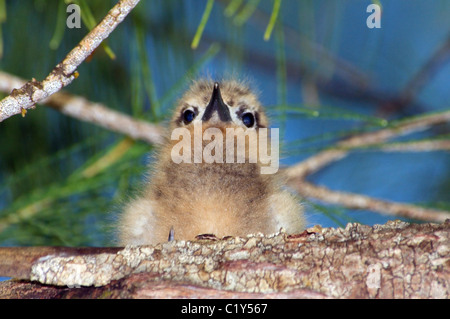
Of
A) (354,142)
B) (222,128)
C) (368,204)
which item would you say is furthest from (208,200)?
(354,142)

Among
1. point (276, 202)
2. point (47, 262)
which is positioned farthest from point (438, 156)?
point (47, 262)

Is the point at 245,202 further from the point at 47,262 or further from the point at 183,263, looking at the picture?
the point at 47,262

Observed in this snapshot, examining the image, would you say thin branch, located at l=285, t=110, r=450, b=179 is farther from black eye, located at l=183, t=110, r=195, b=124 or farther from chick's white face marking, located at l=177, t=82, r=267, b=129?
black eye, located at l=183, t=110, r=195, b=124

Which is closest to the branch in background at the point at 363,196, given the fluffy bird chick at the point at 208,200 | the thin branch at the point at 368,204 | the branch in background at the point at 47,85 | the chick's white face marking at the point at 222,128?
the thin branch at the point at 368,204

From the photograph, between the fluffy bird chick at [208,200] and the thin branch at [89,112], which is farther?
the thin branch at [89,112]

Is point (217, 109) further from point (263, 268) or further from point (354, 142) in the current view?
point (354, 142)

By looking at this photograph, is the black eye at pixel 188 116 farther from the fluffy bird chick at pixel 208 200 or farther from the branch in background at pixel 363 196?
the branch in background at pixel 363 196
